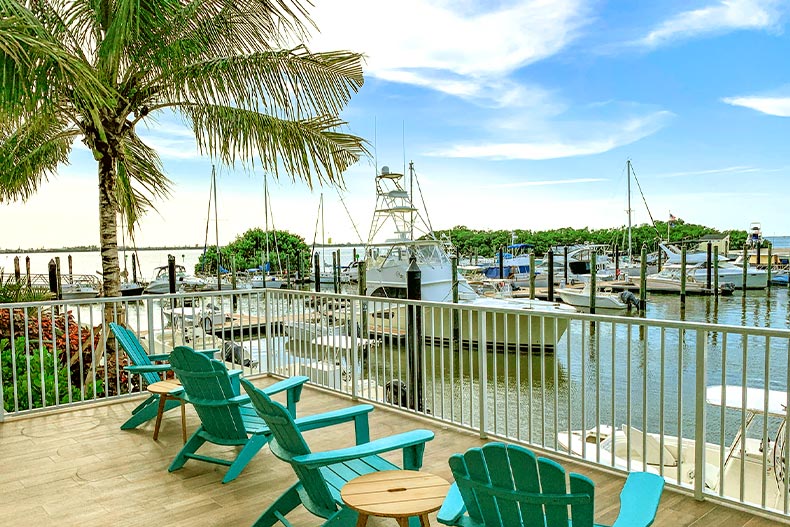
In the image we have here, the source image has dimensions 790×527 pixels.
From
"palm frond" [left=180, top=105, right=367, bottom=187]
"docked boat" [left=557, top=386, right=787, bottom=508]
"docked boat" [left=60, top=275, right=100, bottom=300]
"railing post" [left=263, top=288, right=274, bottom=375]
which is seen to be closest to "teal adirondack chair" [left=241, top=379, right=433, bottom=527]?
"docked boat" [left=557, top=386, right=787, bottom=508]

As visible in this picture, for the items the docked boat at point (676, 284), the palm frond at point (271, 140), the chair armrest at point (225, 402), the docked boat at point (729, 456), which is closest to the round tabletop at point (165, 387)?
the chair armrest at point (225, 402)

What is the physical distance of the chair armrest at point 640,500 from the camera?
189 cm

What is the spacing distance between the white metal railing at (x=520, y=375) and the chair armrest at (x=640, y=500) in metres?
1.22

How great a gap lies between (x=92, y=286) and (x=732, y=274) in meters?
34.1

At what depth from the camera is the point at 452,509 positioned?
205 centimetres

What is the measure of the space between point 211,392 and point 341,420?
106cm

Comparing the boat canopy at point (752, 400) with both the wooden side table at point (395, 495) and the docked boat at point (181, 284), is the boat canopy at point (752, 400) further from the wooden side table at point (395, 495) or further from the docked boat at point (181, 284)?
the docked boat at point (181, 284)

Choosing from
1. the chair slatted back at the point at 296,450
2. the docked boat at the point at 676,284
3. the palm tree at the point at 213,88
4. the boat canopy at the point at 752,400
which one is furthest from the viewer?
the docked boat at the point at 676,284

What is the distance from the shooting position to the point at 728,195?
3791 cm

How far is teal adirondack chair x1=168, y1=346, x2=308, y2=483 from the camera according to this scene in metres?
3.68

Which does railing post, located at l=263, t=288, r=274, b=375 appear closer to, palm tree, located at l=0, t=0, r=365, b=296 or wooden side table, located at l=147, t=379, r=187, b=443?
palm tree, located at l=0, t=0, r=365, b=296

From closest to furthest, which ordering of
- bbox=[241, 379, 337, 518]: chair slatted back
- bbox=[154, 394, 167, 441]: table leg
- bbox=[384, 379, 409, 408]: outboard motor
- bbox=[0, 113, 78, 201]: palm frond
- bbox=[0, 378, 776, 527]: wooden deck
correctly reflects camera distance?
1. bbox=[241, 379, 337, 518]: chair slatted back
2. bbox=[0, 378, 776, 527]: wooden deck
3. bbox=[154, 394, 167, 441]: table leg
4. bbox=[384, 379, 409, 408]: outboard motor
5. bbox=[0, 113, 78, 201]: palm frond

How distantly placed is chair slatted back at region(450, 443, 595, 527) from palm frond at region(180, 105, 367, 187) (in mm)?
5337

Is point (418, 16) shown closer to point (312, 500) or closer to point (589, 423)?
point (589, 423)
